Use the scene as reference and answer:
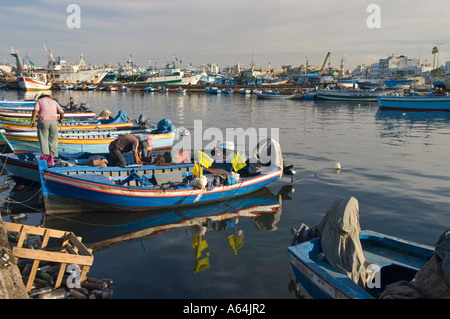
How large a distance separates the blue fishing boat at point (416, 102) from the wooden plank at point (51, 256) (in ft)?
154

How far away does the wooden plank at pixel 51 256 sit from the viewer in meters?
5.71

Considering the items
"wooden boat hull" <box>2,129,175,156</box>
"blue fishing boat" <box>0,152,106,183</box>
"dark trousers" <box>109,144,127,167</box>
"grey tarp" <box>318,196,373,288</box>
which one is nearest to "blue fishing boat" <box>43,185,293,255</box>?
"dark trousers" <box>109,144,127,167</box>

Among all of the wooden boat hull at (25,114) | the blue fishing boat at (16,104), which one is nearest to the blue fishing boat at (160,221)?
the wooden boat hull at (25,114)

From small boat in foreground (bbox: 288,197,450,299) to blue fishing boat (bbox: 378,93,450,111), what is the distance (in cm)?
4268

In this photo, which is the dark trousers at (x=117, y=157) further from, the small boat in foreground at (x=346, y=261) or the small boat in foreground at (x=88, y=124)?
the small boat in foreground at (x=88, y=124)

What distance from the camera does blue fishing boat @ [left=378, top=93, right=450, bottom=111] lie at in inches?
1665

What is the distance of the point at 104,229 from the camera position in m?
9.95

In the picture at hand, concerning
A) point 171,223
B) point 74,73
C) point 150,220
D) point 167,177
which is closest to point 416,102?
point 167,177

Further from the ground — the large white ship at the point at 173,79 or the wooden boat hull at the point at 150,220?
the large white ship at the point at 173,79

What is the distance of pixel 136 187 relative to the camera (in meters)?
10.6
